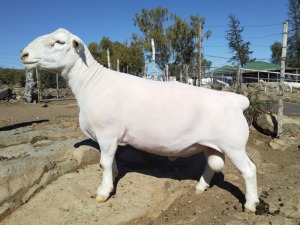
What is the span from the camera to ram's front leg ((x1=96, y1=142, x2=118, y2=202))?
4265 millimetres

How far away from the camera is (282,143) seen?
26.3 ft

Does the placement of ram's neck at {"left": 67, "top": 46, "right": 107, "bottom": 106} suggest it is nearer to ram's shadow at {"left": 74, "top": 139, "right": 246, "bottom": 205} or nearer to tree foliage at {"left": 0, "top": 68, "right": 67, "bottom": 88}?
ram's shadow at {"left": 74, "top": 139, "right": 246, "bottom": 205}

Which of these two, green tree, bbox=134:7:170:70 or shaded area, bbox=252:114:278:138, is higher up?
green tree, bbox=134:7:170:70

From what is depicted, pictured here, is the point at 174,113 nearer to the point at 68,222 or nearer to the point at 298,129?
the point at 68,222

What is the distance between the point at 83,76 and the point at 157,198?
2122 millimetres

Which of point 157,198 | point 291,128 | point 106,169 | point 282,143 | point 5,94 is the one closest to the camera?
point 106,169

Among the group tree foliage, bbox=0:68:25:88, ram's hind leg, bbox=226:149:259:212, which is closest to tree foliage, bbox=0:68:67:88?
tree foliage, bbox=0:68:25:88

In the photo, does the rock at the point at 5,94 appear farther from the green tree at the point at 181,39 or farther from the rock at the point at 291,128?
the green tree at the point at 181,39

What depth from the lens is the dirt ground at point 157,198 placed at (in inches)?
158

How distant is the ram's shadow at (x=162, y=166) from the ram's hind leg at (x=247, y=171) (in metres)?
0.50

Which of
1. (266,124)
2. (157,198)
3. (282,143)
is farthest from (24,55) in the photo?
(266,124)

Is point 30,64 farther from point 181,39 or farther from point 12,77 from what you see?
point 12,77

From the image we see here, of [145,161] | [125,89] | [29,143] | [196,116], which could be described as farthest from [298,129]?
[29,143]

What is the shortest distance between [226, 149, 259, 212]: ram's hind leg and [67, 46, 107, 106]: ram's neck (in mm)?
2152
